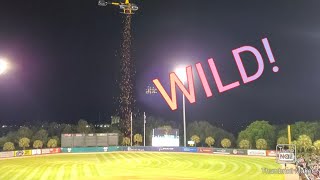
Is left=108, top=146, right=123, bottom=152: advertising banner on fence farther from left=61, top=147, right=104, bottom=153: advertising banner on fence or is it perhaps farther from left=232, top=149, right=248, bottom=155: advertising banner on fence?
left=232, top=149, right=248, bottom=155: advertising banner on fence

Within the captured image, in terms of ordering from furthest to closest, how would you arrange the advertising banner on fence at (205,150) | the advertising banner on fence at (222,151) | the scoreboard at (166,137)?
the scoreboard at (166,137) → the advertising banner on fence at (205,150) → the advertising banner on fence at (222,151)

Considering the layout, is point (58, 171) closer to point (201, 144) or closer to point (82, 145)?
point (82, 145)

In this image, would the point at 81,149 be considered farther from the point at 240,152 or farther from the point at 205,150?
the point at 240,152

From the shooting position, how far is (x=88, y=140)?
79125 mm

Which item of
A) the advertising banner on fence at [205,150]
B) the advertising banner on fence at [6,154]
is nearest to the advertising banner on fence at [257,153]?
the advertising banner on fence at [205,150]

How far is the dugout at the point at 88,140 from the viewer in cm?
7788

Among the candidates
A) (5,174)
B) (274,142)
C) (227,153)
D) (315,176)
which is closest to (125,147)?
(227,153)

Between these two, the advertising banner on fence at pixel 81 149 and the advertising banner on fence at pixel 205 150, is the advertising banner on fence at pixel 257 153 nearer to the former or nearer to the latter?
the advertising banner on fence at pixel 205 150

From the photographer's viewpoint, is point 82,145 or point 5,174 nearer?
point 5,174

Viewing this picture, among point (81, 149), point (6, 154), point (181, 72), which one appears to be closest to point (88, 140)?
point (81, 149)

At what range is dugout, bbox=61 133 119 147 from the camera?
77.9m

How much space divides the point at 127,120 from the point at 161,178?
264 ft

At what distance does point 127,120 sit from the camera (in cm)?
12000

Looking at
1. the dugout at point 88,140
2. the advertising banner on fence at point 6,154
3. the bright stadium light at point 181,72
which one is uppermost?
the bright stadium light at point 181,72
